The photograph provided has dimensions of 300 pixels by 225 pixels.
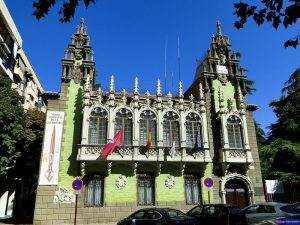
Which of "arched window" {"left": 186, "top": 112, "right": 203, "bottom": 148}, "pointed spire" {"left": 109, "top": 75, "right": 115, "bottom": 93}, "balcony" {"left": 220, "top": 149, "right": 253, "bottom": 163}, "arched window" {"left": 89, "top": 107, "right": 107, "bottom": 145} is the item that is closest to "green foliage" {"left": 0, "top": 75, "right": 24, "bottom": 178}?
"arched window" {"left": 89, "top": 107, "right": 107, "bottom": 145}

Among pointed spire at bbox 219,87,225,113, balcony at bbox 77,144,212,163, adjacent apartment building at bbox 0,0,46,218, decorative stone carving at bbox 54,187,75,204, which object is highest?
adjacent apartment building at bbox 0,0,46,218

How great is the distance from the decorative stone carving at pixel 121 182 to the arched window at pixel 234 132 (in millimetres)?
9483

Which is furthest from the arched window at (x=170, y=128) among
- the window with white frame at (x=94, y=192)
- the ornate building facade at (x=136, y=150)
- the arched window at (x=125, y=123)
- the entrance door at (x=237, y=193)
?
the window with white frame at (x=94, y=192)

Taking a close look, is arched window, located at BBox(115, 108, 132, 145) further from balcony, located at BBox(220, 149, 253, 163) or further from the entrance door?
the entrance door

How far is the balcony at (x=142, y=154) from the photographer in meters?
20.8

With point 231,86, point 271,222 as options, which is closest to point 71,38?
point 231,86

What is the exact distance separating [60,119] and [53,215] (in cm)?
702

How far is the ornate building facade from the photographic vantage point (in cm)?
2064

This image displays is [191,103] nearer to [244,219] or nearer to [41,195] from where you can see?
[244,219]

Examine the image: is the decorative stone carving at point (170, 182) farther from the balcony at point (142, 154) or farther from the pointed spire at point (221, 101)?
the pointed spire at point (221, 101)

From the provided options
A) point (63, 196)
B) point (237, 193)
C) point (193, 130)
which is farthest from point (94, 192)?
point (237, 193)

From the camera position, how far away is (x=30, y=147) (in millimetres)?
28406

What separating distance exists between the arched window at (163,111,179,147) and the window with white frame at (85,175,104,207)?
6013 millimetres

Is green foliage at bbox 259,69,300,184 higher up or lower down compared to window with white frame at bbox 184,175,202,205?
higher up
